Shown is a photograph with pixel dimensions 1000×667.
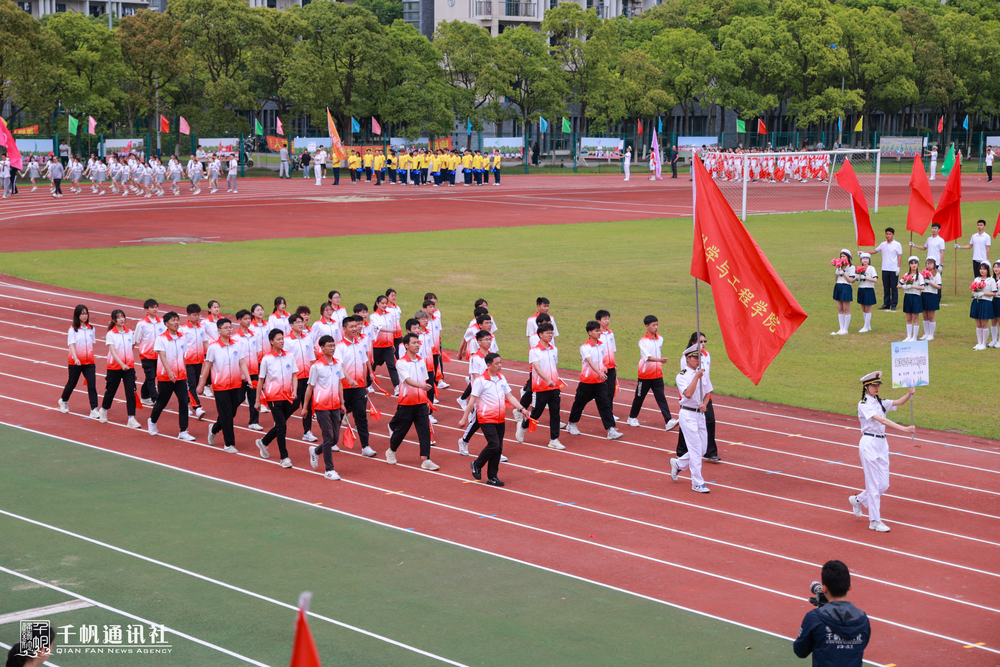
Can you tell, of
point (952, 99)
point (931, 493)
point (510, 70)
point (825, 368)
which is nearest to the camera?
point (931, 493)

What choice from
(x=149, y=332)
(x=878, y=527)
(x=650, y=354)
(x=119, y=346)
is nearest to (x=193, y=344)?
(x=149, y=332)

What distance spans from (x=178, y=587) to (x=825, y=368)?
1194cm

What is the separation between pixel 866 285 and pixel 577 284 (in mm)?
7197

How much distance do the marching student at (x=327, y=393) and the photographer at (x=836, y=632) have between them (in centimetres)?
706

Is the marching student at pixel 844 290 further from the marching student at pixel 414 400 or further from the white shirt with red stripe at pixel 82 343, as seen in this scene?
the white shirt with red stripe at pixel 82 343

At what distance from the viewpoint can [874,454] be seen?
10.7 m

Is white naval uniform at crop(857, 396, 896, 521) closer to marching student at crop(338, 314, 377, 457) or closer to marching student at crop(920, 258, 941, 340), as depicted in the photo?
marching student at crop(338, 314, 377, 457)

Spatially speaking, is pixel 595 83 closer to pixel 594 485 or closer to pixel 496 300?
pixel 496 300

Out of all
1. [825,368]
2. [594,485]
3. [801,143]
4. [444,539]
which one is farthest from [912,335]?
[801,143]

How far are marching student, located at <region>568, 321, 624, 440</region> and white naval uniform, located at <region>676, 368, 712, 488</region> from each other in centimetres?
174

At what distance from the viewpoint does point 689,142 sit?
72938 millimetres

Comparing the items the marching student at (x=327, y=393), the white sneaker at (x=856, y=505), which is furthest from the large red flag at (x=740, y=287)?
the marching student at (x=327, y=393)

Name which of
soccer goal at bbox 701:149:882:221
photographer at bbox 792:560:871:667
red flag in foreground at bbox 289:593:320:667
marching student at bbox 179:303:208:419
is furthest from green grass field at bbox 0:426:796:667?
soccer goal at bbox 701:149:882:221

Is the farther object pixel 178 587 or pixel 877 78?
pixel 877 78
